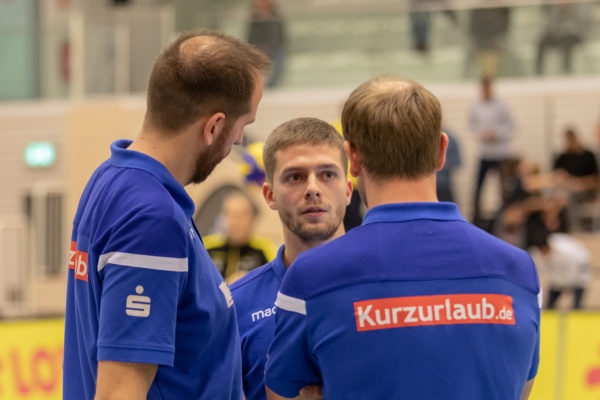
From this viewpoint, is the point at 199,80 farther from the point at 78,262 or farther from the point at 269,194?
the point at 269,194

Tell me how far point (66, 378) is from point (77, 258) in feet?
1.10

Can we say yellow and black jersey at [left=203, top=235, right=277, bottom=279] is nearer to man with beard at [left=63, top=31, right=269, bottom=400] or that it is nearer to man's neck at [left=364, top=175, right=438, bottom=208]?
man with beard at [left=63, top=31, right=269, bottom=400]

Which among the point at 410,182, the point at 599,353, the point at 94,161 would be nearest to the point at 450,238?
the point at 410,182

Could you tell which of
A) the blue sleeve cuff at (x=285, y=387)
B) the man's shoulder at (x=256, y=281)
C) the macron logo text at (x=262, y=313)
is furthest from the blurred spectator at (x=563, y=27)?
the blue sleeve cuff at (x=285, y=387)

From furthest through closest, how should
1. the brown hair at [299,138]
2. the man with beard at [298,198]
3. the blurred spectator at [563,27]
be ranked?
the blurred spectator at [563,27]
the brown hair at [299,138]
the man with beard at [298,198]

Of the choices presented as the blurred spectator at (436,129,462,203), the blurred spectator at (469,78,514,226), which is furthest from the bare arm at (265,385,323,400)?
the blurred spectator at (469,78,514,226)

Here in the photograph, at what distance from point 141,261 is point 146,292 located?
0.25 feet

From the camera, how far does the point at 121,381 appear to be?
2156 millimetres

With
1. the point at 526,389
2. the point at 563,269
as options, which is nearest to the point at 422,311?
the point at 526,389

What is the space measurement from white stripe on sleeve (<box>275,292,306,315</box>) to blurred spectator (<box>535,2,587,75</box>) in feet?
38.5

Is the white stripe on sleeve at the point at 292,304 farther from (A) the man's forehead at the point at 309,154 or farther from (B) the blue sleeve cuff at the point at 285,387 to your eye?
(A) the man's forehead at the point at 309,154

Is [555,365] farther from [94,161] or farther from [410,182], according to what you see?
[94,161]

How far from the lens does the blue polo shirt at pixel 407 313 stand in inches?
83.8

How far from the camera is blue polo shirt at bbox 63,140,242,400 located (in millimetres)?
2170
